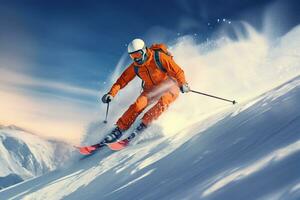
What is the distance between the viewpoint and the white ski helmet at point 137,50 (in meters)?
11.6

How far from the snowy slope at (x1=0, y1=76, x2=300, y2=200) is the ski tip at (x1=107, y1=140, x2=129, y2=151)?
866 millimetres

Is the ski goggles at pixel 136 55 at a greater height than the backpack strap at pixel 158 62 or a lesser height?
greater

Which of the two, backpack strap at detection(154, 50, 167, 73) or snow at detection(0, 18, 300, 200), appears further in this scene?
backpack strap at detection(154, 50, 167, 73)

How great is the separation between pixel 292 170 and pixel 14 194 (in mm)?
11491

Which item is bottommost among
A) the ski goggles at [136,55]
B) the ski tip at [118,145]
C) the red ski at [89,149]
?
the ski tip at [118,145]

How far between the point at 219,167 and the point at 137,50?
24.3ft

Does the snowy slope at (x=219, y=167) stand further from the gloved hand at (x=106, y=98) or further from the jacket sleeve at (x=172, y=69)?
the jacket sleeve at (x=172, y=69)

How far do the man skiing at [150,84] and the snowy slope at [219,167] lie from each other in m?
1.44

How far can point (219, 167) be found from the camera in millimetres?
4562

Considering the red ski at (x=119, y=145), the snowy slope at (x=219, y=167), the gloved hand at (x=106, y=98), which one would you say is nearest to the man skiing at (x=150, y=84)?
the gloved hand at (x=106, y=98)

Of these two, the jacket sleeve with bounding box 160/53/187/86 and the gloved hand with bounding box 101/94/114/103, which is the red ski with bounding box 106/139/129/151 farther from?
the jacket sleeve with bounding box 160/53/187/86

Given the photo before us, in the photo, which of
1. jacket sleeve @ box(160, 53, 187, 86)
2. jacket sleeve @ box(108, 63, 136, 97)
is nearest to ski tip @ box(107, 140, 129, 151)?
jacket sleeve @ box(108, 63, 136, 97)

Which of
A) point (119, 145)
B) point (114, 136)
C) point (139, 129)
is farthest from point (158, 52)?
point (119, 145)

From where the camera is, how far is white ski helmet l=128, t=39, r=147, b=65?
11609 mm
